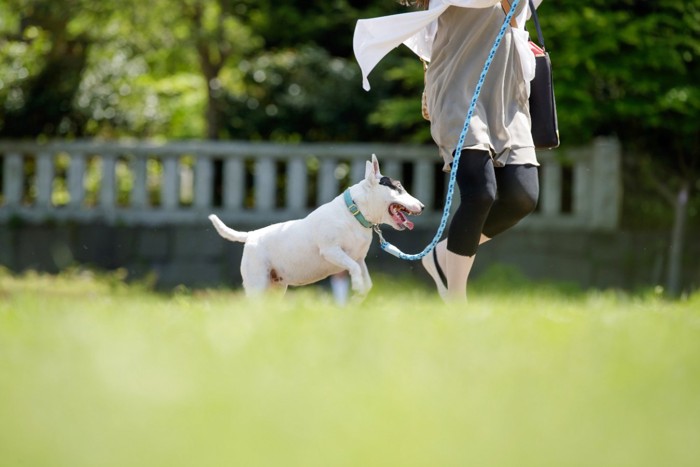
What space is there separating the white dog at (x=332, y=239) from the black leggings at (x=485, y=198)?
21 centimetres

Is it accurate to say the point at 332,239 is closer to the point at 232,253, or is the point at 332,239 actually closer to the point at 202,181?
the point at 232,253

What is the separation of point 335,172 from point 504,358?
8887 mm

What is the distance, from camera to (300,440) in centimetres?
260

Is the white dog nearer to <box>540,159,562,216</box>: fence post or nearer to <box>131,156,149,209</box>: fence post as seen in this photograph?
<box>540,159,562,216</box>: fence post

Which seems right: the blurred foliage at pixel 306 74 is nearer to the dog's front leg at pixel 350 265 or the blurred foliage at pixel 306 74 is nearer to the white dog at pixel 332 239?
the white dog at pixel 332 239

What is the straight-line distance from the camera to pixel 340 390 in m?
2.89

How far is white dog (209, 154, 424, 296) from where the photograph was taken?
16.1 ft

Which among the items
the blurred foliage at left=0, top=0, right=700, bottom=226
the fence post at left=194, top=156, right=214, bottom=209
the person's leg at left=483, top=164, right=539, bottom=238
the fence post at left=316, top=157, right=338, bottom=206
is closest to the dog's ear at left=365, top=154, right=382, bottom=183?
the person's leg at left=483, top=164, right=539, bottom=238

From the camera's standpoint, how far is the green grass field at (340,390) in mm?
2580

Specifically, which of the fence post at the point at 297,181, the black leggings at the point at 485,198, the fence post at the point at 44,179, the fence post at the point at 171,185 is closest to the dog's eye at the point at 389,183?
the black leggings at the point at 485,198

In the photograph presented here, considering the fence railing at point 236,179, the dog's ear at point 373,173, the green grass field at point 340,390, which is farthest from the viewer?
the fence railing at point 236,179

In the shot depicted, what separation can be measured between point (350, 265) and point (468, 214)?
550 mm

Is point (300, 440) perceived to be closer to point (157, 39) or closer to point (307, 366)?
point (307, 366)

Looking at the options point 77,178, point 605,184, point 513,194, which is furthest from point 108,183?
point 513,194
